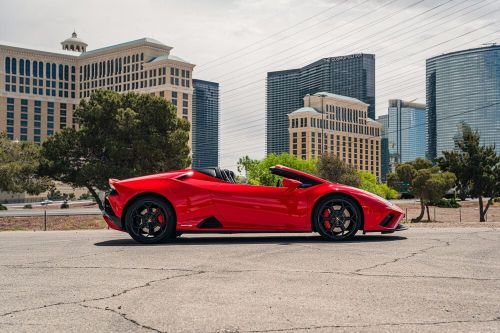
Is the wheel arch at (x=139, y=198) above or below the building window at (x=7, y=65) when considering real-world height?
below

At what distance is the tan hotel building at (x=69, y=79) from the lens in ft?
528

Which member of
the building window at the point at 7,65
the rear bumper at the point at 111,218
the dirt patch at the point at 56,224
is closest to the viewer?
the rear bumper at the point at 111,218

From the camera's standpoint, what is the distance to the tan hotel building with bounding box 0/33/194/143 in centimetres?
16100

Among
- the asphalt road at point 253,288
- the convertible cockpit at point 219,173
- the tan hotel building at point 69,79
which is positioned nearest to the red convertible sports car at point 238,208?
the convertible cockpit at point 219,173

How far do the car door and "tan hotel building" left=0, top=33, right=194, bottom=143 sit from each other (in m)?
151

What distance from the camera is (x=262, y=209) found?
847cm

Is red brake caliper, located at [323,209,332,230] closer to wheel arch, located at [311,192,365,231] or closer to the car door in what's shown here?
wheel arch, located at [311,192,365,231]

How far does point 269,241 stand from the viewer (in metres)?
8.75

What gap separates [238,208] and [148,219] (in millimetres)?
1422

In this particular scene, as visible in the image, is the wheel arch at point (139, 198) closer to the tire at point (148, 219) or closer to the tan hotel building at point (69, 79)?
the tire at point (148, 219)

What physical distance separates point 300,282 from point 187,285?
1031 millimetres

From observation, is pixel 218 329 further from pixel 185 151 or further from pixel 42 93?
pixel 42 93

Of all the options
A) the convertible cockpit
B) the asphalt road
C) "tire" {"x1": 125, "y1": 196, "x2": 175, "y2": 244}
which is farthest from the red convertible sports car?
the asphalt road

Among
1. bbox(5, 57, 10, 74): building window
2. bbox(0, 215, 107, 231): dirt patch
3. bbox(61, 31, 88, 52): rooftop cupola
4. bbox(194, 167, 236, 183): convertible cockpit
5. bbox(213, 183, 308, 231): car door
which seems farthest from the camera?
bbox(61, 31, 88, 52): rooftop cupola
